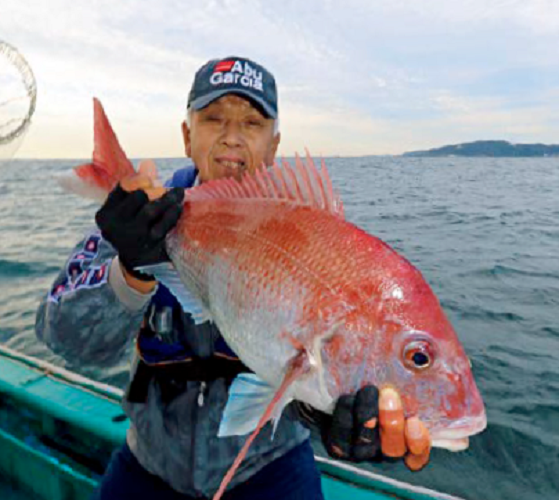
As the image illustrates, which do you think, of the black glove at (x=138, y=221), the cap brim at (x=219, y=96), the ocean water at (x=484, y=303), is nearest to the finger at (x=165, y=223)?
the black glove at (x=138, y=221)

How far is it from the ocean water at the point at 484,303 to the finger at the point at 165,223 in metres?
0.43

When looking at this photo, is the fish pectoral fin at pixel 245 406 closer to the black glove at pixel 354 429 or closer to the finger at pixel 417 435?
the black glove at pixel 354 429

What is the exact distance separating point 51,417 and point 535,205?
837 inches

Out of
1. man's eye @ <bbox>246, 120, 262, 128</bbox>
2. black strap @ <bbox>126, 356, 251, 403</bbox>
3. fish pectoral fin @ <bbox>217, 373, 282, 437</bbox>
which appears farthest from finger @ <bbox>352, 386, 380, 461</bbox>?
man's eye @ <bbox>246, 120, 262, 128</bbox>

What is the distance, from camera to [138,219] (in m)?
1.88

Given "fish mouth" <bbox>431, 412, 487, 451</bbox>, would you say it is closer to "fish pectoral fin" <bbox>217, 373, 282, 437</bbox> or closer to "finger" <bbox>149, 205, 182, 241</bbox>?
"fish pectoral fin" <bbox>217, 373, 282, 437</bbox>

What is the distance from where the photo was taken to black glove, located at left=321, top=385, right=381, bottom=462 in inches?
56.4

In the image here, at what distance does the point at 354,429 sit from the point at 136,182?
1.29 m

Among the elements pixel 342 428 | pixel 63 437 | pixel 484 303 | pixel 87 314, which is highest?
pixel 87 314

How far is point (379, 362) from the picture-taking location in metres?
1.46

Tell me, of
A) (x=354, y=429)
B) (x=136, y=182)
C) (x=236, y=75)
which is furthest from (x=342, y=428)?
(x=236, y=75)

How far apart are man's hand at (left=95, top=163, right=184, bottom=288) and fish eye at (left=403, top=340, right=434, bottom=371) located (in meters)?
1.05

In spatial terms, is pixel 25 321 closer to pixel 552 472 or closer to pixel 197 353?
pixel 197 353

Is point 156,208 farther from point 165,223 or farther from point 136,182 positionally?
point 136,182
